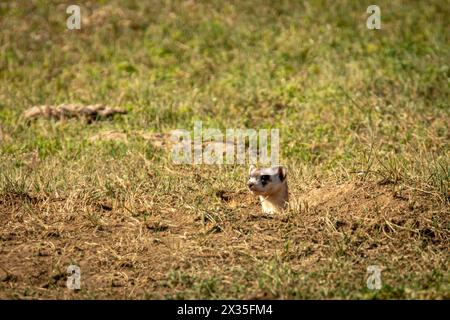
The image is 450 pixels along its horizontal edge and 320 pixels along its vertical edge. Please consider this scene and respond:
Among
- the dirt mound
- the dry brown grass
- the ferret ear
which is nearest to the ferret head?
the ferret ear

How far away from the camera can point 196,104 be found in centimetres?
1038

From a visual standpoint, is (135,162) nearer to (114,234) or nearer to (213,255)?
(114,234)

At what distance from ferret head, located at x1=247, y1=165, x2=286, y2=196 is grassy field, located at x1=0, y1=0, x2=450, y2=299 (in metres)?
0.21

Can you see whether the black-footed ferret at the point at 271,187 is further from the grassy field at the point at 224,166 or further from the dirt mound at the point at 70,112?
the dirt mound at the point at 70,112

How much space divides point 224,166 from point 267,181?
1331mm

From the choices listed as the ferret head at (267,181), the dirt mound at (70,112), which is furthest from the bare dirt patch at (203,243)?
the dirt mound at (70,112)

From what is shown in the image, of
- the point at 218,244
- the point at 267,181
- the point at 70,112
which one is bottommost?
the point at 218,244

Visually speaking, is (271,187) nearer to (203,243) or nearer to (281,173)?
(281,173)

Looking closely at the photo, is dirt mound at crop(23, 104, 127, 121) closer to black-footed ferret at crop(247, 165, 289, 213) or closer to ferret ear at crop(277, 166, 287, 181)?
black-footed ferret at crop(247, 165, 289, 213)

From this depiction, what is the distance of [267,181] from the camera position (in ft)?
22.4

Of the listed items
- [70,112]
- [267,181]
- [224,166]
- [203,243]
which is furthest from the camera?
[70,112]

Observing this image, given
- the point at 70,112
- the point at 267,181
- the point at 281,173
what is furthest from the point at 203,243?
the point at 70,112

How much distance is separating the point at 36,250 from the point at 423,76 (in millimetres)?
6345
